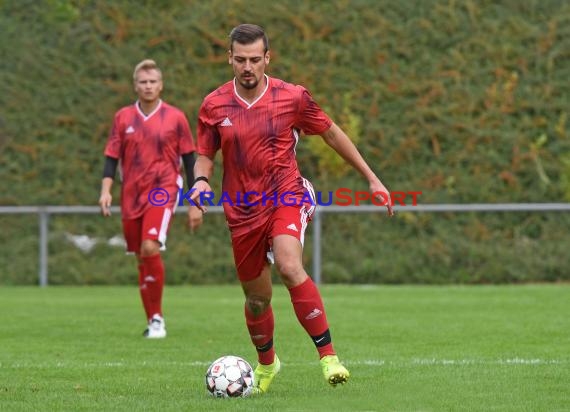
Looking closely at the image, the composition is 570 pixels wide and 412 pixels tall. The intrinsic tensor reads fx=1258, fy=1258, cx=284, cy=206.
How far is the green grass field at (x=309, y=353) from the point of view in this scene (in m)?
7.09

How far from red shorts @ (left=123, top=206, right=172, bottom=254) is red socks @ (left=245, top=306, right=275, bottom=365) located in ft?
13.3

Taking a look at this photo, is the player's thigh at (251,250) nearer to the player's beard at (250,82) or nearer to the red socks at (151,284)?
the player's beard at (250,82)

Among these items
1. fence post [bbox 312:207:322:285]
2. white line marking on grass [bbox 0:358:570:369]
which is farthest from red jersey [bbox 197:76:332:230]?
fence post [bbox 312:207:322:285]

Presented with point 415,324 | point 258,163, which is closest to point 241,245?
point 258,163

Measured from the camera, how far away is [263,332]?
25.3 ft

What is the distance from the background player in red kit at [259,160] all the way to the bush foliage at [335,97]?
1250 centimetres

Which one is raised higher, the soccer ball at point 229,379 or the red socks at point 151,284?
the soccer ball at point 229,379

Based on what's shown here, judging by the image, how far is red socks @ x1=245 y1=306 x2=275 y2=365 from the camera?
7.68 m

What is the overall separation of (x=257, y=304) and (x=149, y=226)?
4.15 metres

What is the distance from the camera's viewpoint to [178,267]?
67.2 ft

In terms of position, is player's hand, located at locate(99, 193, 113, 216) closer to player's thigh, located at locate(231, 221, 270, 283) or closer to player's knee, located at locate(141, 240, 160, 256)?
player's knee, located at locate(141, 240, 160, 256)

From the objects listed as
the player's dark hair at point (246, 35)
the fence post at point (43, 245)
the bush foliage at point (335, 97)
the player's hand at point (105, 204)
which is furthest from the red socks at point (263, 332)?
the fence post at point (43, 245)

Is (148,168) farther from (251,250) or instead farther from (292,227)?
(292,227)

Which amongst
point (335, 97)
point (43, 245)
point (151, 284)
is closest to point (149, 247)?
point (151, 284)
